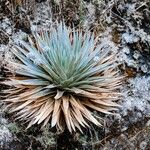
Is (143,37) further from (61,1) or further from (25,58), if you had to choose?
(25,58)

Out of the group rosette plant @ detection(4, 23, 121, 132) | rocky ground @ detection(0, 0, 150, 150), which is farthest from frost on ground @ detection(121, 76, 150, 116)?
rosette plant @ detection(4, 23, 121, 132)

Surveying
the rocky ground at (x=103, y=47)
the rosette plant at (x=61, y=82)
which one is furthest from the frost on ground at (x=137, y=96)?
the rosette plant at (x=61, y=82)

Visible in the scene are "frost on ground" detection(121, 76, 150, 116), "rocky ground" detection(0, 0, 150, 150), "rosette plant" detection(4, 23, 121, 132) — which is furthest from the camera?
"frost on ground" detection(121, 76, 150, 116)

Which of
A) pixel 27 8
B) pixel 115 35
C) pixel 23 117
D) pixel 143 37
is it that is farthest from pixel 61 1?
pixel 23 117

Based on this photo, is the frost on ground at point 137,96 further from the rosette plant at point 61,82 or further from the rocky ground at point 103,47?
the rosette plant at point 61,82

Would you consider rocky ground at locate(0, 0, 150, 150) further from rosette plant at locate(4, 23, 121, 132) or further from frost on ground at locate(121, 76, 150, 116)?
rosette plant at locate(4, 23, 121, 132)

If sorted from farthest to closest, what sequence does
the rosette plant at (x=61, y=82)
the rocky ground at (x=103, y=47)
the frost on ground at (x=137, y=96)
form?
the frost on ground at (x=137, y=96), the rocky ground at (x=103, y=47), the rosette plant at (x=61, y=82)
